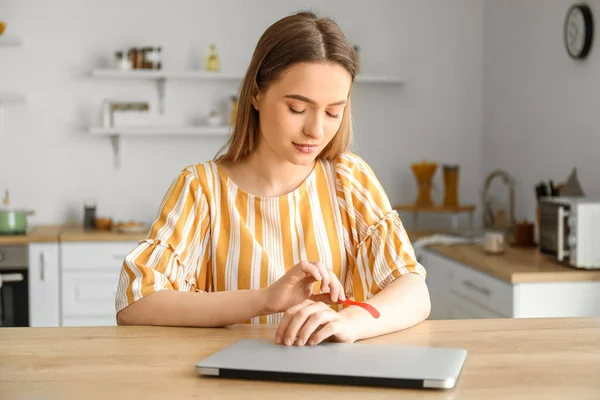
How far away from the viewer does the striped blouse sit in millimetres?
1588

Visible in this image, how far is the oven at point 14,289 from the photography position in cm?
395

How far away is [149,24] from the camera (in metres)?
4.47

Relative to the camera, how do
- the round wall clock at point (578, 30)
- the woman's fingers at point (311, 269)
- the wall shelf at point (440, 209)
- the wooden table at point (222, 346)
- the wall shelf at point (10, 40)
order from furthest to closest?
the wall shelf at point (440, 209) < the wall shelf at point (10, 40) < the round wall clock at point (578, 30) < the woman's fingers at point (311, 269) < the wooden table at point (222, 346)

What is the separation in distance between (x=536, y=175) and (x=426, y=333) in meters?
2.86

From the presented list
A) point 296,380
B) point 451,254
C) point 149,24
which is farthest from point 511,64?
point 296,380

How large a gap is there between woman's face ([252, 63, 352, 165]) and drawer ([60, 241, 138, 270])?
8.64 ft

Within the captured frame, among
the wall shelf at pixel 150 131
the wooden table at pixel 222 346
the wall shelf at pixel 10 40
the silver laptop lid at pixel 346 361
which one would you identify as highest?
the wall shelf at pixel 10 40

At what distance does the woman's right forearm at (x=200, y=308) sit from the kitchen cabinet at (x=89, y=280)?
264 centimetres

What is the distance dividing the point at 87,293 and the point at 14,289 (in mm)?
343

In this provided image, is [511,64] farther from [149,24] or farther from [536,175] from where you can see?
[149,24]

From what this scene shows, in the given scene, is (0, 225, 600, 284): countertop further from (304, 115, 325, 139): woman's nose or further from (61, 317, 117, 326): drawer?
(304, 115, 325, 139): woman's nose

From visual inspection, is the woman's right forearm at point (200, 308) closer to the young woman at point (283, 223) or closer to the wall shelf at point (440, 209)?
the young woman at point (283, 223)

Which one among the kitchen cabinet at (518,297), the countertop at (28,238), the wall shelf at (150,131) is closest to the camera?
the kitchen cabinet at (518,297)

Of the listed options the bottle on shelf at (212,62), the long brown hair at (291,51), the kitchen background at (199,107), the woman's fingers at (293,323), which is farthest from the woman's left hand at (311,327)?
the bottle on shelf at (212,62)
